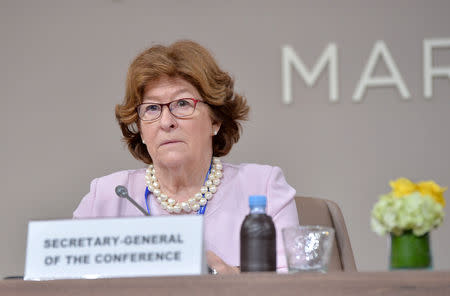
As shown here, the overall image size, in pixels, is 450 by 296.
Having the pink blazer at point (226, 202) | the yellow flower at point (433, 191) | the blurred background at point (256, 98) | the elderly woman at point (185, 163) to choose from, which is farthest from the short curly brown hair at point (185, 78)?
the blurred background at point (256, 98)

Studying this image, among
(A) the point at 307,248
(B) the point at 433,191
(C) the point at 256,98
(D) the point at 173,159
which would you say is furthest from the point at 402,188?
(C) the point at 256,98

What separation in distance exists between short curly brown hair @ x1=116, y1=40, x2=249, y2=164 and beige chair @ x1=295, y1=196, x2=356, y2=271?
323 mm

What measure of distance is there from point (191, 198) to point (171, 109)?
27 centimetres

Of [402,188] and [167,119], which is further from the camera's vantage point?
[167,119]

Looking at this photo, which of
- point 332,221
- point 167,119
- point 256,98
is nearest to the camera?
point 167,119

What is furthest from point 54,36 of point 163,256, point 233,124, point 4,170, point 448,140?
point 163,256

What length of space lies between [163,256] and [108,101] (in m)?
2.48

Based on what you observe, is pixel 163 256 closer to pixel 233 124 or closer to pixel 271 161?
pixel 233 124

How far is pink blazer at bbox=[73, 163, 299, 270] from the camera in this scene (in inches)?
75.7

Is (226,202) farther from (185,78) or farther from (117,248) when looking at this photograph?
(117,248)

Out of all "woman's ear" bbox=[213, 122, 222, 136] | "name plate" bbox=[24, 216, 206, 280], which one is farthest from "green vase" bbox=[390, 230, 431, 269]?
"woman's ear" bbox=[213, 122, 222, 136]

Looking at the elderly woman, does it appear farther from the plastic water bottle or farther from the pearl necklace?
the plastic water bottle

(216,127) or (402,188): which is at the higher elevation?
(216,127)

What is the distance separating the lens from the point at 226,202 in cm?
203
